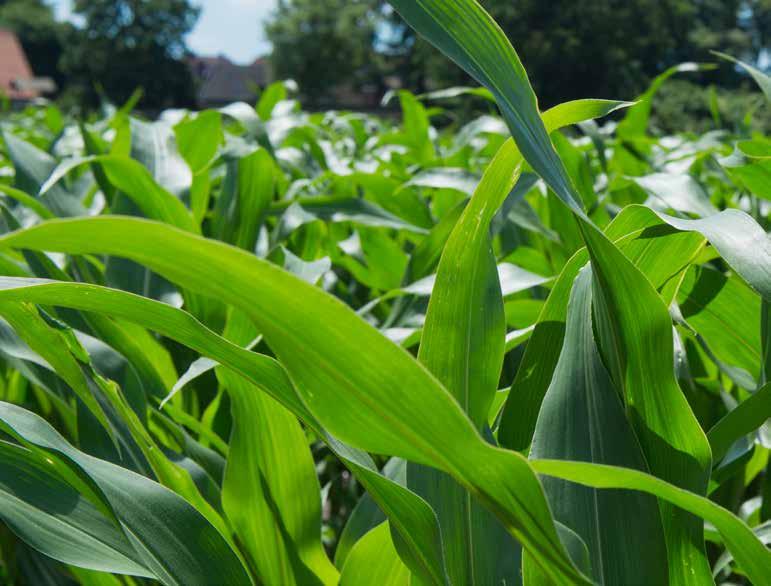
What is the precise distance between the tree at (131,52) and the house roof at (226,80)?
3865 millimetres

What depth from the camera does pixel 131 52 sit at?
45594 millimetres

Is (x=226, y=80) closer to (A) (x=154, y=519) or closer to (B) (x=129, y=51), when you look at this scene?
(B) (x=129, y=51)

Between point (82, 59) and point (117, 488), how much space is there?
49.2 metres

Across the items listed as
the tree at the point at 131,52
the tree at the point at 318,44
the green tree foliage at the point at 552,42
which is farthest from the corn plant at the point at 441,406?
the tree at the point at 131,52

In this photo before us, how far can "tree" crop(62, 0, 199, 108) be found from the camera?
147ft

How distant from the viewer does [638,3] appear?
110 feet

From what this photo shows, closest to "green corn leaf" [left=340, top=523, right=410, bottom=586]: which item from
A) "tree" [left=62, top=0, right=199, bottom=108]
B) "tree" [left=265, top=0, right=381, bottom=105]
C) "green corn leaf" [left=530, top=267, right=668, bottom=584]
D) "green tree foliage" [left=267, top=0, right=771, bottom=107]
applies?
"green corn leaf" [left=530, top=267, right=668, bottom=584]

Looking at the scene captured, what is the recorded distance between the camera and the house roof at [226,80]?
2021 inches

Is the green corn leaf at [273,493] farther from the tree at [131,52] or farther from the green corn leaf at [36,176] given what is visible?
the tree at [131,52]

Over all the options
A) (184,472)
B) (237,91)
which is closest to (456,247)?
(184,472)

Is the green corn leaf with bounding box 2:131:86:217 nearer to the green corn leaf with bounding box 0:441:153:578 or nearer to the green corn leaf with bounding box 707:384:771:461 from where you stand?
the green corn leaf with bounding box 0:441:153:578

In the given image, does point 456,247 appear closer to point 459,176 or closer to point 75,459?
point 75,459

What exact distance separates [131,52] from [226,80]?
28.9 feet

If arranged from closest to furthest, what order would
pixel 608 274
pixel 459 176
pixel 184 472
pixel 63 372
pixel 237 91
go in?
pixel 608 274 → pixel 63 372 → pixel 184 472 → pixel 459 176 → pixel 237 91
